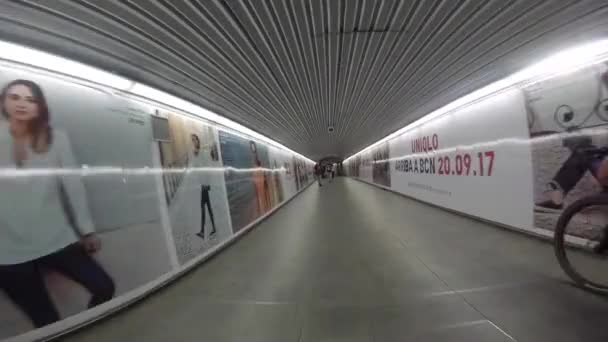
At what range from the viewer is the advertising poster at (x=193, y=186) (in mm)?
3980

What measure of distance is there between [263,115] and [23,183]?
4.77 meters

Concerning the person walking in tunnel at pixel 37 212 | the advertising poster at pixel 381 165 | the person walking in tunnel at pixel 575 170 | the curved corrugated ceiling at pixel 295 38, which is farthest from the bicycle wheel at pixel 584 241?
the advertising poster at pixel 381 165

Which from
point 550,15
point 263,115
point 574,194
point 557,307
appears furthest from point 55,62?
point 574,194

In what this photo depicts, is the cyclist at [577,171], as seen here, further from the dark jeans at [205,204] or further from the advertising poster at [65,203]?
the advertising poster at [65,203]

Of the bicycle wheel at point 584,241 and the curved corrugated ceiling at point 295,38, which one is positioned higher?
the curved corrugated ceiling at point 295,38

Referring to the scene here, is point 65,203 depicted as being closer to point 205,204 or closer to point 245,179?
point 205,204

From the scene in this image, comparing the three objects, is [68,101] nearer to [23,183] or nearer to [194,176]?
[23,183]

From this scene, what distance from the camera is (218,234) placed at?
5.18m

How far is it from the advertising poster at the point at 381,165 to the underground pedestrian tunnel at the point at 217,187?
8505mm

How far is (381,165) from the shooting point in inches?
611

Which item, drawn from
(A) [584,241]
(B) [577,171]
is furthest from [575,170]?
(A) [584,241]

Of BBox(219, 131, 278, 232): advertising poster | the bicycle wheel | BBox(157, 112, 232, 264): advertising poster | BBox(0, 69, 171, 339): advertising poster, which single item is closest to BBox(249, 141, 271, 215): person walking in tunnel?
BBox(219, 131, 278, 232): advertising poster

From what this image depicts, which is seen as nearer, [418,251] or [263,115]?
[418,251]

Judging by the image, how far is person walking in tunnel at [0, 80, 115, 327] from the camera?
2205mm
